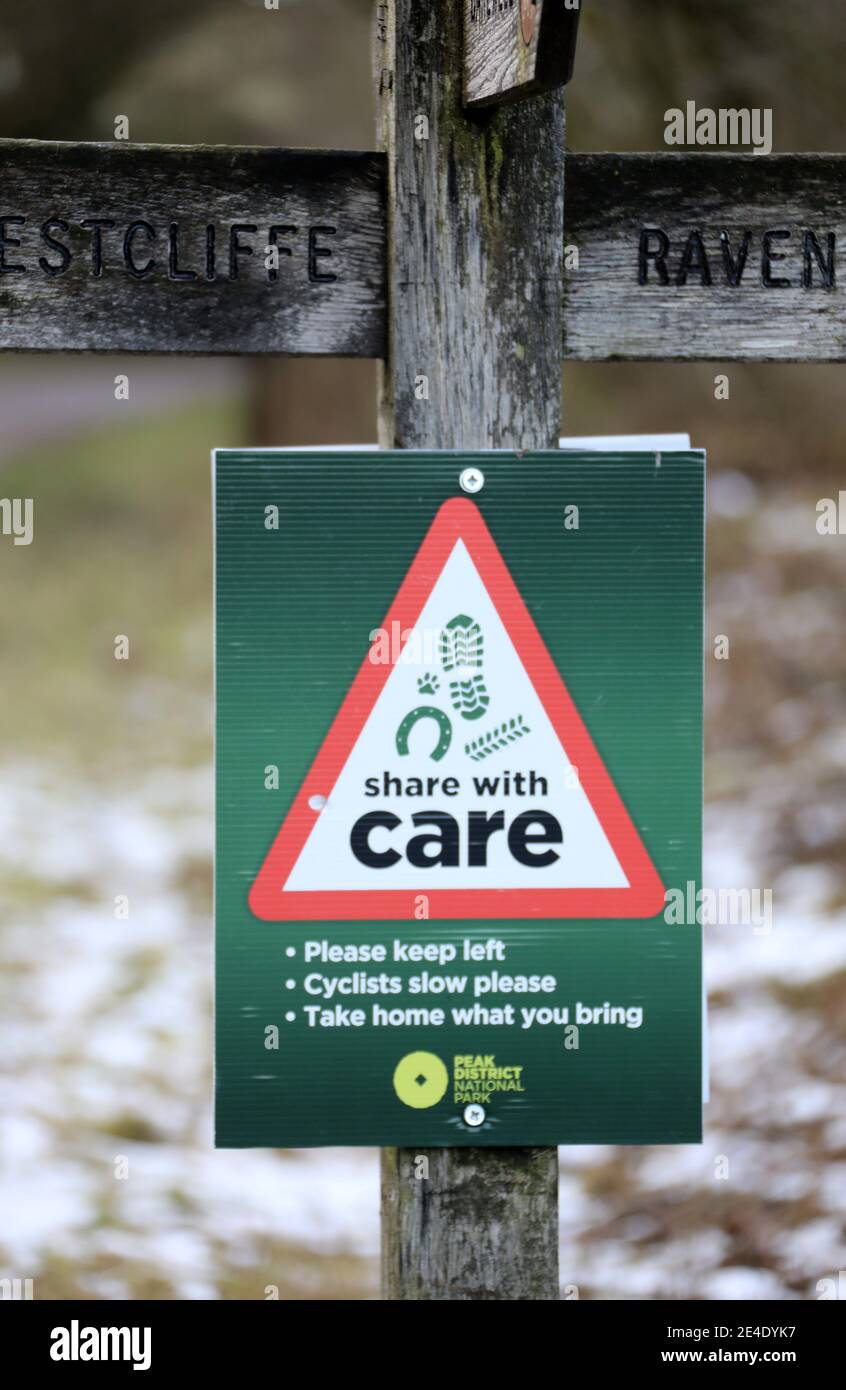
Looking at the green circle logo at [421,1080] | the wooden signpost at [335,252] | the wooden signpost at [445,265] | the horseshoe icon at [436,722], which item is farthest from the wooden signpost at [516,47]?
the green circle logo at [421,1080]

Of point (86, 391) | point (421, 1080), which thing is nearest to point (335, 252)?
point (421, 1080)

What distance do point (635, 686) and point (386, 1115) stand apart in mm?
686

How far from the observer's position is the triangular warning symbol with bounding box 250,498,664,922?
2105 mm

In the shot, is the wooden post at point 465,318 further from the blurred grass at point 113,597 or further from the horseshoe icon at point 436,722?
the blurred grass at point 113,597

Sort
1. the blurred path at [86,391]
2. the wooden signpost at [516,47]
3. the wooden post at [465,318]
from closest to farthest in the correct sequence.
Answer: the wooden signpost at [516,47] < the wooden post at [465,318] < the blurred path at [86,391]

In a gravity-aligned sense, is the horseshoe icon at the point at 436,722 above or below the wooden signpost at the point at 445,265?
below

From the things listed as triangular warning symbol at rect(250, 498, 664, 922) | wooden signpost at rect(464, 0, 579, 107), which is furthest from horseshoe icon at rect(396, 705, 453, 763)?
wooden signpost at rect(464, 0, 579, 107)

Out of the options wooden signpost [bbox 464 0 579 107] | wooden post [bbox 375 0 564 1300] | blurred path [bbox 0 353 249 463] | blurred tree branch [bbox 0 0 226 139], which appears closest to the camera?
wooden signpost [bbox 464 0 579 107]

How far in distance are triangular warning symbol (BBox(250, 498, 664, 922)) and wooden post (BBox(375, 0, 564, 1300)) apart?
17 centimetres

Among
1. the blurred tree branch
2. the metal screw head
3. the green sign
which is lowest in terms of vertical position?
the green sign

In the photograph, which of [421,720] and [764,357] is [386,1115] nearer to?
[421,720]

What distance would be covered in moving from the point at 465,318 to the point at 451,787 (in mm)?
640

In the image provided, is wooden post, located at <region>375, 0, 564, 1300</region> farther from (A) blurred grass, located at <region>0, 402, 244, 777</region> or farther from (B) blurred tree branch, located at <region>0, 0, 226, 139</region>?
(B) blurred tree branch, located at <region>0, 0, 226, 139</region>

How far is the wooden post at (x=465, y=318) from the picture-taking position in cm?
207
